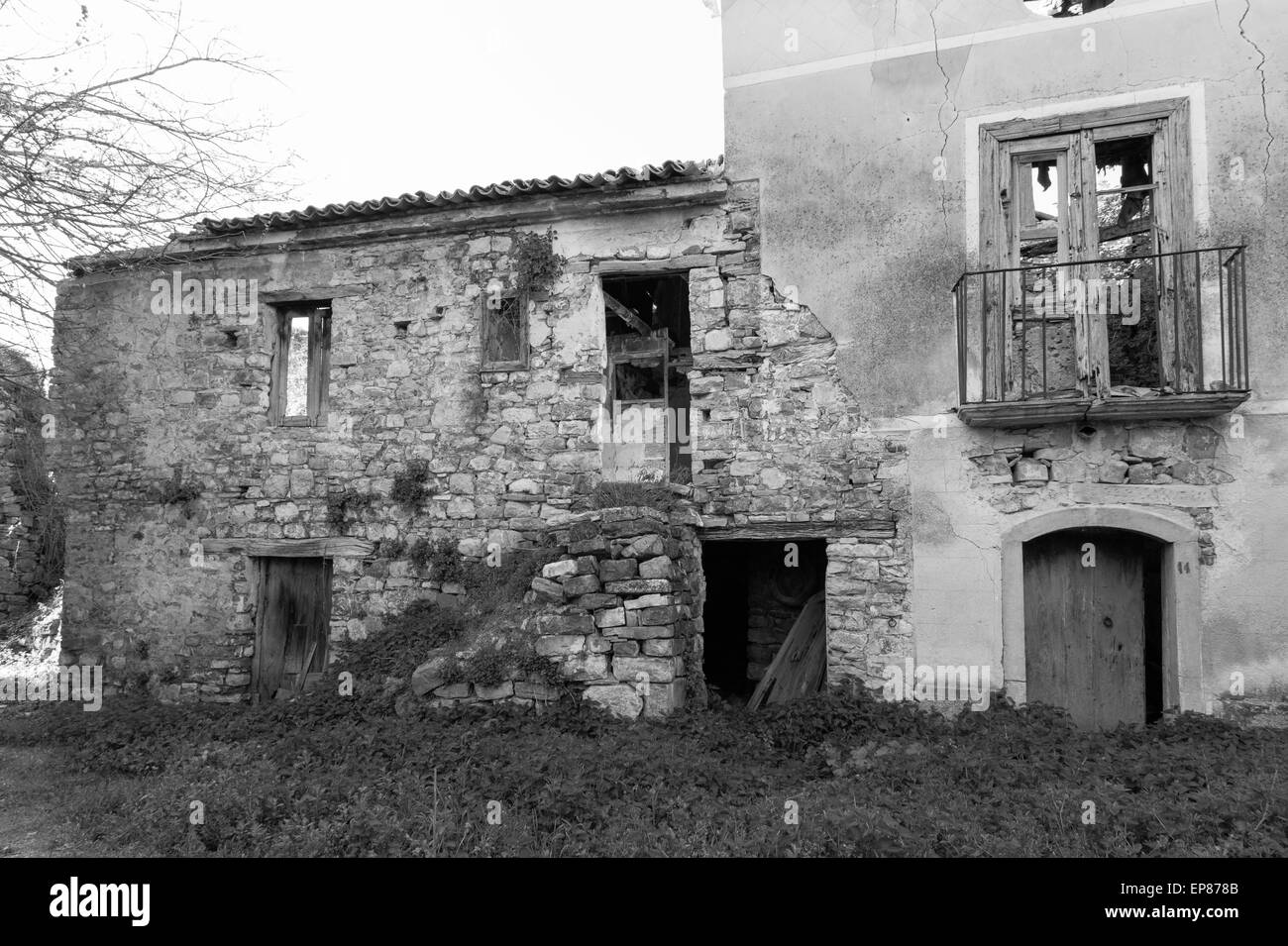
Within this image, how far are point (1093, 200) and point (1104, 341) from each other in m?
1.20

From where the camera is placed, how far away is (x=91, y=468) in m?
8.84

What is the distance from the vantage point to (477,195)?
7.80 metres

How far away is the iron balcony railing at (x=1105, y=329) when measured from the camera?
20.1 ft

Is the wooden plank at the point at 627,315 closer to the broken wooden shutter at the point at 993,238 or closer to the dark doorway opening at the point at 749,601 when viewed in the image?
the dark doorway opening at the point at 749,601

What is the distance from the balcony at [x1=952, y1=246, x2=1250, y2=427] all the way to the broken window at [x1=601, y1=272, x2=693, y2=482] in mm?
2890

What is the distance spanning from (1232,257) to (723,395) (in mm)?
4070

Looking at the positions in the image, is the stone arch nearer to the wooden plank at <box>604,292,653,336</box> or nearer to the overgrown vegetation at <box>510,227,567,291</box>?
the wooden plank at <box>604,292,653,336</box>

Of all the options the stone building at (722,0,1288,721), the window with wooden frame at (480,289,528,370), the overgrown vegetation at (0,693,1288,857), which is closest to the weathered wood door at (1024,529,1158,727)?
the stone building at (722,0,1288,721)

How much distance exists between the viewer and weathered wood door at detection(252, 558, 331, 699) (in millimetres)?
8430

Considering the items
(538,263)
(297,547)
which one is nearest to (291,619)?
(297,547)

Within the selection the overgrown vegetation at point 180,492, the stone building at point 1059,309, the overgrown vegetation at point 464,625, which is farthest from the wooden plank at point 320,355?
Answer: the stone building at point 1059,309

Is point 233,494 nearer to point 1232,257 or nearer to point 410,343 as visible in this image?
point 410,343

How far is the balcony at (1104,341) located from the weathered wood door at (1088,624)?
1114 millimetres
